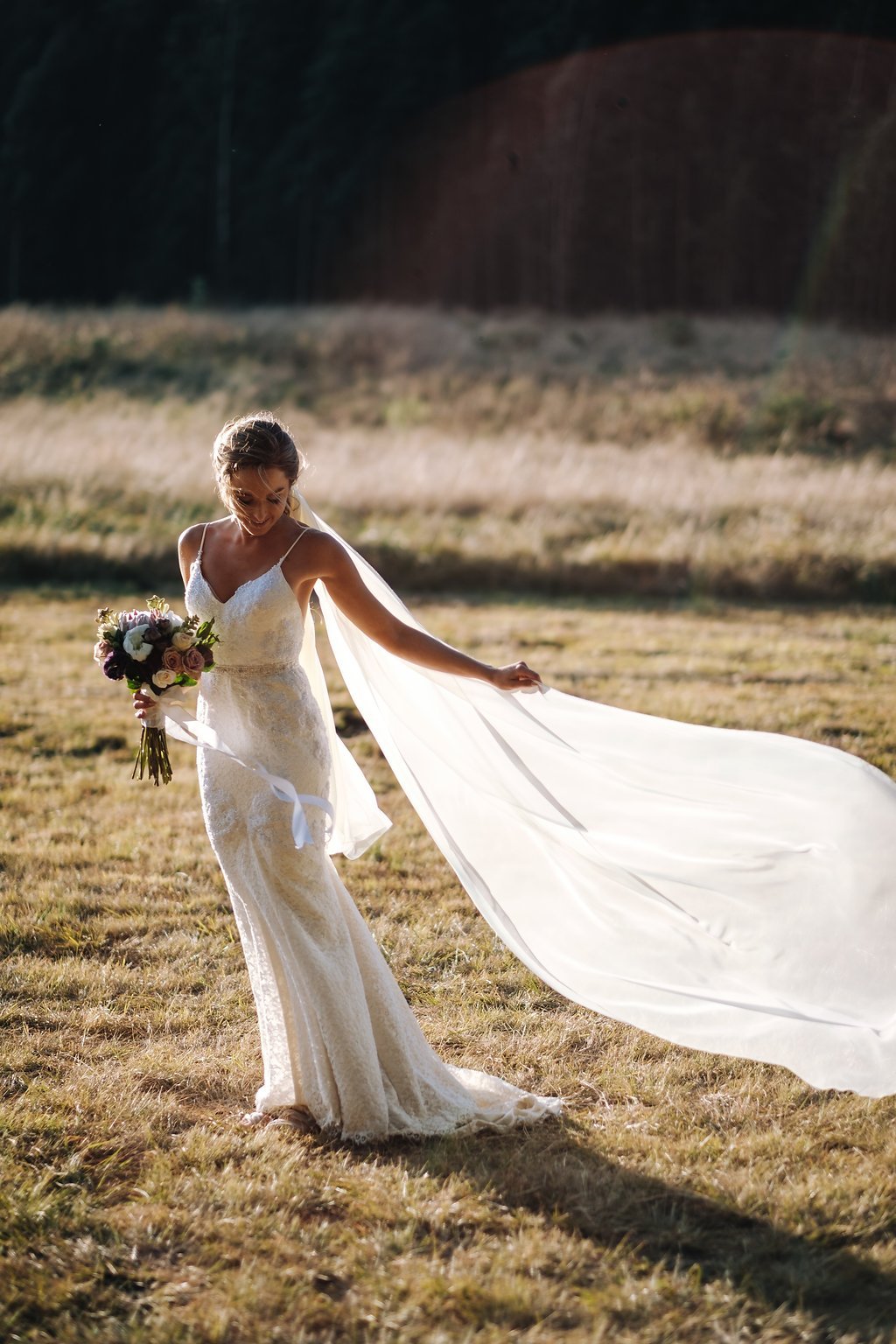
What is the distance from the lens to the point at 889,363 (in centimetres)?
2780

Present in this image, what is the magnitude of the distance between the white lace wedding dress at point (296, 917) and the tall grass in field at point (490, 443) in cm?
672

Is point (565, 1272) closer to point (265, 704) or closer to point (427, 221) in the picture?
point (265, 704)

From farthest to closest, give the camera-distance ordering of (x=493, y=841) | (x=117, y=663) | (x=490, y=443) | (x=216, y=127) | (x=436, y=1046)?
(x=216, y=127), (x=490, y=443), (x=436, y=1046), (x=493, y=841), (x=117, y=663)

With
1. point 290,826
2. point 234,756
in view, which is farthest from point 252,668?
point 290,826

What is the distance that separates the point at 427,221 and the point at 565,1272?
147ft

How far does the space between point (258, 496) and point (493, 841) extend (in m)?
1.56

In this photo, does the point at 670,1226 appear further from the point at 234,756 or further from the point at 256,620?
the point at 256,620

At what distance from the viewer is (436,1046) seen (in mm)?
4973

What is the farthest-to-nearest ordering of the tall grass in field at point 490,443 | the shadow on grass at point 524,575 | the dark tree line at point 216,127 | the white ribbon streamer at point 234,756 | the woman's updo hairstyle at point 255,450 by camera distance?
1. the dark tree line at point 216,127
2. the tall grass in field at point 490,443
3. the shadow on grass at point 524,575
4. the woman's updo hairstyle at point 255,450
5. the white ribbon streamer at point 234,756

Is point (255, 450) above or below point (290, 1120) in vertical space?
above

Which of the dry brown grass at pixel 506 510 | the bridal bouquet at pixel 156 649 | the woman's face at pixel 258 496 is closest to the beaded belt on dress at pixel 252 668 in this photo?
the bridal bouquet at pixel 156 649

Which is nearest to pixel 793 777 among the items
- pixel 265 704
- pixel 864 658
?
pixel 265 704

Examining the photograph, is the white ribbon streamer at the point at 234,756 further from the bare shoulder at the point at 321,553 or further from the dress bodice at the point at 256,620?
the bare shoulder at the point at 321,553

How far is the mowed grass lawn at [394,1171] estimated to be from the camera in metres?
3.26
